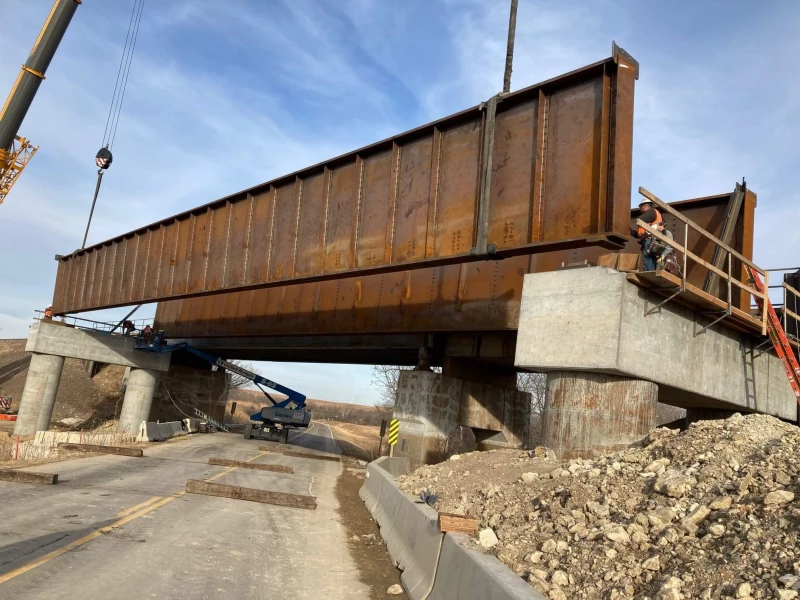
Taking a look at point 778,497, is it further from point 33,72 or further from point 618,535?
point 33,72

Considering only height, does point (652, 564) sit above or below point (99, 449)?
above

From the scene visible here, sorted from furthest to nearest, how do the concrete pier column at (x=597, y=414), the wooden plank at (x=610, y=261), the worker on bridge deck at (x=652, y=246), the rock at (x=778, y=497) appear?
the wooden plank at (x=610, y=261)
the worker on bridge deck at (x=652, y=246)
the concrete pier column at (x=597, y=414)
the rock at (x=778, y=497)

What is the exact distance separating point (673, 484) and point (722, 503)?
745 millimetres

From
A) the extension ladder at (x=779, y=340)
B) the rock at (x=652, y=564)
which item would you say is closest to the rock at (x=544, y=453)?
the rock at (x=652, y=564)

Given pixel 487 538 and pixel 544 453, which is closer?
pixel 487 538

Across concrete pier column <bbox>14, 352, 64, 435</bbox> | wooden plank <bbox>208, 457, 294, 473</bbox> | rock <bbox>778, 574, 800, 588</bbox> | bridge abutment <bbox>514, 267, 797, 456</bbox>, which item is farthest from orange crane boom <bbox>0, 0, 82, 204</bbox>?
rock <bbox>778, 574, 800, 588</bbox>

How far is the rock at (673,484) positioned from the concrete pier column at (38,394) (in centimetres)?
3019

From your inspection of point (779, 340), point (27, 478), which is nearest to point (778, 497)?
point (779, 340)

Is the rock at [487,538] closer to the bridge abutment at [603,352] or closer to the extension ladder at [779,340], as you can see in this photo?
the bridge abutment at [603,352]

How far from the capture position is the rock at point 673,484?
5465 millimetres

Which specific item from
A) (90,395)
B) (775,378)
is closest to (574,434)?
(775,378)

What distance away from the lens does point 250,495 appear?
12.0m

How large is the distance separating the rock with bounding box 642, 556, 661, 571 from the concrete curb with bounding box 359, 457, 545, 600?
2.99 ft

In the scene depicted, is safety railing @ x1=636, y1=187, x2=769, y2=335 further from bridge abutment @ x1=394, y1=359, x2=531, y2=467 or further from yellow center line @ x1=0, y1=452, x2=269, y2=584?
yellow center line @ x1=0, y1=452, x2=269, y2=584
